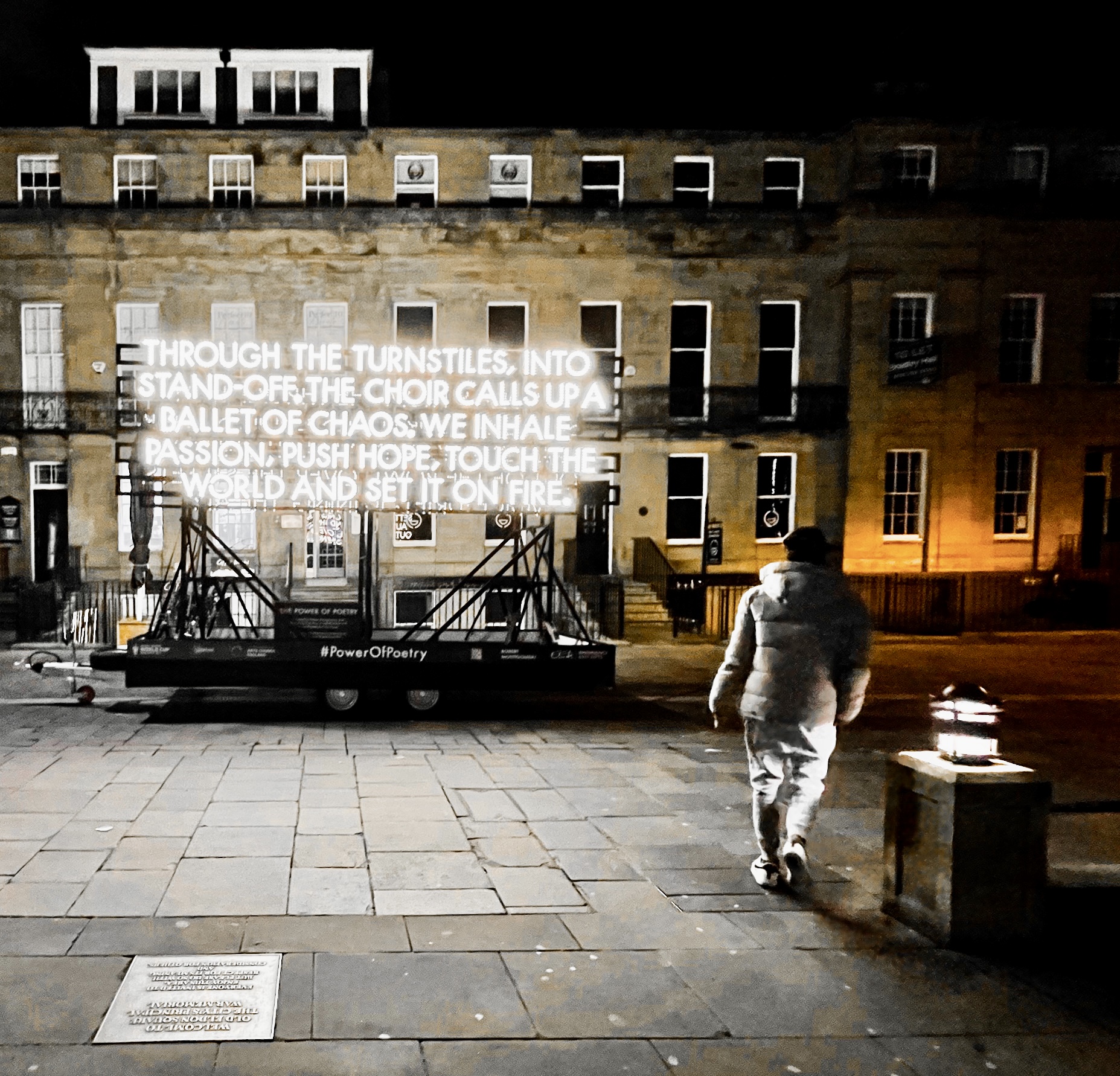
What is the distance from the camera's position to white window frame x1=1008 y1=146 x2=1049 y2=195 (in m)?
23.0

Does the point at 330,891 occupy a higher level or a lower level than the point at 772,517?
lower

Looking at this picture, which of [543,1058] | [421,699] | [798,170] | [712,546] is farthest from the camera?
[798,170]

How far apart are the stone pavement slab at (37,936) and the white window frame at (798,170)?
22.7m

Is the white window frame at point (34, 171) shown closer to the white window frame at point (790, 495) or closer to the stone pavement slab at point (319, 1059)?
the white window frame at point (790, 495)

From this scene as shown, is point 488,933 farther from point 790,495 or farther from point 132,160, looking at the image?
point 132,160

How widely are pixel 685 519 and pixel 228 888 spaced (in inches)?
735

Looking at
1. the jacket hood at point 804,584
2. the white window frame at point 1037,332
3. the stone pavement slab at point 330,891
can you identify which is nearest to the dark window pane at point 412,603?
the white window frame at point 1037,332

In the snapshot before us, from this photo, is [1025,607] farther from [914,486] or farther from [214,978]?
[214,978]

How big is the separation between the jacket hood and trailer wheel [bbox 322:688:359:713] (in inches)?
284

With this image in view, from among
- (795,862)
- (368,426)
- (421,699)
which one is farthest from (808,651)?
(368,426)

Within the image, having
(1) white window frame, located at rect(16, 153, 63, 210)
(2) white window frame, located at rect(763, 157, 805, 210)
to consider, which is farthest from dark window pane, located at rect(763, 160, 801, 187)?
(1) white window frame, located at rect(16, 153, 63, 210)

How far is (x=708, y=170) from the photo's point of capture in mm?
23391

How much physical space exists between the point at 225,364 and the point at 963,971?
1012 cm

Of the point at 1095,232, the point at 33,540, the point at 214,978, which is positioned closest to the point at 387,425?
the point at 214,978
